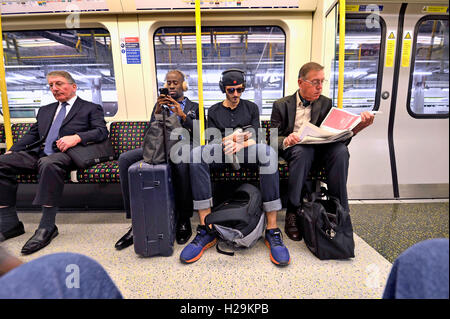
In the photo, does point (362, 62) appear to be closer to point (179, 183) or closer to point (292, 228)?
point (292, 228)

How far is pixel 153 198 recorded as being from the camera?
174 cm

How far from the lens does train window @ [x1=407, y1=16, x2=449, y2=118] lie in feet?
9.84

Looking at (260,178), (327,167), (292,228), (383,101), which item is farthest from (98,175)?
(383,101)

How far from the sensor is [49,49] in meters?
3.17

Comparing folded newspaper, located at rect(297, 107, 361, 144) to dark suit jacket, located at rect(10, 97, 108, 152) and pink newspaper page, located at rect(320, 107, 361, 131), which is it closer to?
pink newspaper page, located at rect(320, 107, 361, 131)

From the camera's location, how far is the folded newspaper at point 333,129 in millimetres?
1851

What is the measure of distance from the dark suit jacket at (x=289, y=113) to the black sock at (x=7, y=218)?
109 inches

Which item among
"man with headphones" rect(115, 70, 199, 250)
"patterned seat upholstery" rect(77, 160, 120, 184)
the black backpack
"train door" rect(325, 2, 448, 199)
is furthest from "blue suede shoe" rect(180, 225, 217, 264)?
"train door" rect(325, 2, 448, 199)

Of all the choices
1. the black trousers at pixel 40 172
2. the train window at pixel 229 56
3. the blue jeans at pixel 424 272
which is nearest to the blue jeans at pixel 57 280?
the blue jeans at pixel 424 272

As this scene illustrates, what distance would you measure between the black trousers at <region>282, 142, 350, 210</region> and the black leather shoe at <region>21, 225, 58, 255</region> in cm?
225

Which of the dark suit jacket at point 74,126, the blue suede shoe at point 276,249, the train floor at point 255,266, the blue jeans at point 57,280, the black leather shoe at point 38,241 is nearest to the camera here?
the blue jeans at point 57,280

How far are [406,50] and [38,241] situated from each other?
481 centimetres

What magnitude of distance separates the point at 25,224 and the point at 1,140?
1.25 m

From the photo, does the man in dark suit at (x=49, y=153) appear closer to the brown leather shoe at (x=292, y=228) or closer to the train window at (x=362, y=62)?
the brown leather shoe at (x=292, y=228)
